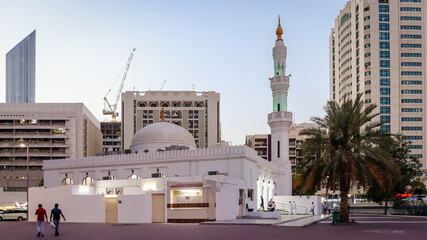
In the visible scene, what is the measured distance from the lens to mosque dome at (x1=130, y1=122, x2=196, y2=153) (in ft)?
173

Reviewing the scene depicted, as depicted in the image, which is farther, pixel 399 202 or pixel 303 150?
pixel 399 202

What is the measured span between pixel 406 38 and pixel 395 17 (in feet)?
17.1

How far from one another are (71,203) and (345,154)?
67.9ft

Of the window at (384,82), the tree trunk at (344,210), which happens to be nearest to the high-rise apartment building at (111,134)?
the window at (384,82)

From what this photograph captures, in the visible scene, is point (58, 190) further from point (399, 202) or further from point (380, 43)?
point (380, 43)

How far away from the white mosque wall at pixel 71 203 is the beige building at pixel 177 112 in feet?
275

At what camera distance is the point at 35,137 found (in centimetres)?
9531

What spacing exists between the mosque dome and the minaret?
30.6 ft

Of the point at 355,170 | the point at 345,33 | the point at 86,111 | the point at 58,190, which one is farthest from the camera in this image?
the point at 345,33

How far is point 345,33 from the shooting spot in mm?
122750

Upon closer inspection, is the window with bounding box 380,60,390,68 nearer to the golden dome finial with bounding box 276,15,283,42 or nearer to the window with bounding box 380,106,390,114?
the window with bounding box 380,106,390,114

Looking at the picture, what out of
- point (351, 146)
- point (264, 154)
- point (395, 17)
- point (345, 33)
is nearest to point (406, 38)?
point (395, 17)

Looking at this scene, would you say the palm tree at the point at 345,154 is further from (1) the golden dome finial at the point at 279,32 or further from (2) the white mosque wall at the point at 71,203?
(1) the golden dome finial at the point at 279,32

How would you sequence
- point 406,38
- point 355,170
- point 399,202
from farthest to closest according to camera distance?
point 406,38
point 399,202
point 355,170
